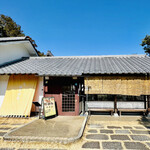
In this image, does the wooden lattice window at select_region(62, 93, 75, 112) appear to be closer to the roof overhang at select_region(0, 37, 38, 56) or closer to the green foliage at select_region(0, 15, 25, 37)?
the roof overhang at select_region(0, 37, 38, 56)

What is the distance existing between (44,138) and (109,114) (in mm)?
5462

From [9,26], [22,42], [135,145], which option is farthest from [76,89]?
[9,26]

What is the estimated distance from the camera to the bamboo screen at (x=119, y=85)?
7.03 m

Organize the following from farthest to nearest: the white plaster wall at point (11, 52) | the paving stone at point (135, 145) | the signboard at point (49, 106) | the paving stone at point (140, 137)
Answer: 1. the white plaster wall at point (11, 52)
2. the signboard at point (49, 106)
3. the paving stone at point (140, 137)
4. the paving stone at point (135, 145)

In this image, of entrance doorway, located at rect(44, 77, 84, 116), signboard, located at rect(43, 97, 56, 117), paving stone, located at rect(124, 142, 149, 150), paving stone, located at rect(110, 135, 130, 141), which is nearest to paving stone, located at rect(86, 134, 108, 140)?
paving stone, located at rect(110, 135, 130, 141)

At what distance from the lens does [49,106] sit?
23.4ft

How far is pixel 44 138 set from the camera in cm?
416

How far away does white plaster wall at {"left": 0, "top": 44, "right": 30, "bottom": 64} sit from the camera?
31.9 feet

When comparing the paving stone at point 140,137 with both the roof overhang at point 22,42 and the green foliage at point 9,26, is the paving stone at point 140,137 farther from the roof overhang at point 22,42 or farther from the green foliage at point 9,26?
the green foliage at point 9,26

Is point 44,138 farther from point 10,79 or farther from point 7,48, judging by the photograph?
point 7,48

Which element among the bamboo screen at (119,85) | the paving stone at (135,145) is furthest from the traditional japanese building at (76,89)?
the paving stone at (135,145)

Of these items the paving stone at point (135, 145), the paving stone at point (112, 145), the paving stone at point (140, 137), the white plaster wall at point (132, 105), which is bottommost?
the paving stone at point (140, 137)

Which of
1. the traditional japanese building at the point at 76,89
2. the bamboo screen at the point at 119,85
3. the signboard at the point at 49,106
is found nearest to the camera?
the signboard at the point at 49,106

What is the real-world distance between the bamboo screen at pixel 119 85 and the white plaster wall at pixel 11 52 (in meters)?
7.86
